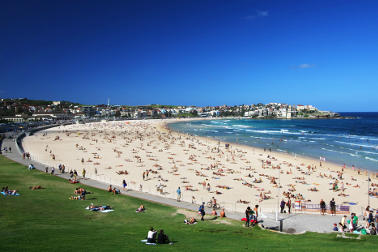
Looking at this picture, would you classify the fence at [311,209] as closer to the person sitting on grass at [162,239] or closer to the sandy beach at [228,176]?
the sandy beach at [228,176]

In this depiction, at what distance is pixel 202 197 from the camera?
17062 mm

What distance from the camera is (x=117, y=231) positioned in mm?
9414

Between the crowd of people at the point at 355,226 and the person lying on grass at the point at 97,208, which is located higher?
the crowd of people at the point at 355,226

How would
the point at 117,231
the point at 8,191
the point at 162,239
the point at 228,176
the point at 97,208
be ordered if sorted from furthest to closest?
the point at 228,176, the point at 8,191, the point at 97,208, the point at 117,231, the point at 162,239

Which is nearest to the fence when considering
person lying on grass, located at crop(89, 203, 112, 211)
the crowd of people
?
the crowd of people

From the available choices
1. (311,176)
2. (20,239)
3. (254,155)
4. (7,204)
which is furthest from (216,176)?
(20,239)

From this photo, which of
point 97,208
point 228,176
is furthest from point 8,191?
point 228,176

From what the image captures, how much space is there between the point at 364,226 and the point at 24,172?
844 inches

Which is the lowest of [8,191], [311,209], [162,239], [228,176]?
[228,176]

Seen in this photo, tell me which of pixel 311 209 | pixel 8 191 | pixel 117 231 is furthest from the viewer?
pixel 8 191

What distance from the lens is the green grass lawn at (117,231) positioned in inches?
303

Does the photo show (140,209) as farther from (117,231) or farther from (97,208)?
(117,231)

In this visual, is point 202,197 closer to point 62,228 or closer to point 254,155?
point 62,228

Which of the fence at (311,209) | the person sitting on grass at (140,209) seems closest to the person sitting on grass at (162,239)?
the person sitting on grass at (140,209)
